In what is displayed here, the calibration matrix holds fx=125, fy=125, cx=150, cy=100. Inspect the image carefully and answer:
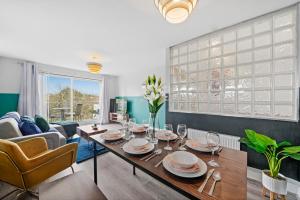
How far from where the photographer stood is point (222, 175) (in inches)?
30.1

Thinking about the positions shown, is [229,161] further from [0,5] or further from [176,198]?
[0,5]

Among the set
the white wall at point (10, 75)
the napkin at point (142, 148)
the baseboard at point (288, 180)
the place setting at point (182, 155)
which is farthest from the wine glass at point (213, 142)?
the white wall at point (10, 75)

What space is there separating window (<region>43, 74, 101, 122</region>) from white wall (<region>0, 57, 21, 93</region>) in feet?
2.19

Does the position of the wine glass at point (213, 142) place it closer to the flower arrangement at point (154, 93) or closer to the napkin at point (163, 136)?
the napkin at point (163, 136)

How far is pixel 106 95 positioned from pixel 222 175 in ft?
19.0

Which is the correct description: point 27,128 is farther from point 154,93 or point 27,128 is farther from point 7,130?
point 154,93

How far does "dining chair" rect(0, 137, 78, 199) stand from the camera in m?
1.21

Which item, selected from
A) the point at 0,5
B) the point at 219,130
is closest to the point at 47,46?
the point at 0,5

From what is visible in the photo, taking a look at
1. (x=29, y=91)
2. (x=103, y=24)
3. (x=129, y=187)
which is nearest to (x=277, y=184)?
(x=129, y=187)

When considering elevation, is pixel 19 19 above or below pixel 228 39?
above

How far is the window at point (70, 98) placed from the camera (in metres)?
4.56

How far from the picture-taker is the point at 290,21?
1643 mm

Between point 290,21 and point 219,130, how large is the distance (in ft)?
5.83

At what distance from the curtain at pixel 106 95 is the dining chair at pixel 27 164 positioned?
4270 millimetres
